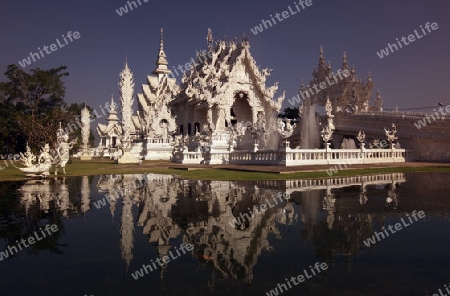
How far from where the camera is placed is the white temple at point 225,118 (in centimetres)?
2742

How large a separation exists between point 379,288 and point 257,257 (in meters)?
1.69

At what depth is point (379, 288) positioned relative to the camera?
12.5ft

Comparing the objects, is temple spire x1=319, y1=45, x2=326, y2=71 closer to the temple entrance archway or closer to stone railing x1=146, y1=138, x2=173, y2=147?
the temple entrance archway

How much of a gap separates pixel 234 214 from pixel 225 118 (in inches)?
1188

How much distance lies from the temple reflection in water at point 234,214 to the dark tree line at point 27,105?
3254 cm

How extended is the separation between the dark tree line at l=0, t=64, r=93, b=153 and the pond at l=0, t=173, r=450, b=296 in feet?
117

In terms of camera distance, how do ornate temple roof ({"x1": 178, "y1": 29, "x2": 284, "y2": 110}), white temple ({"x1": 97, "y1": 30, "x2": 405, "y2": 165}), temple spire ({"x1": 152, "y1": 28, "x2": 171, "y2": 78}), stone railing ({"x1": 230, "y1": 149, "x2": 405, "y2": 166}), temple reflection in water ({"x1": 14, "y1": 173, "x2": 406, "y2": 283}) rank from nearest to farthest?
temple reflection in water ({"x1": 14, "y1": 173, "x2": 406, "y2": 283}) < stone railing ({"x1": 230, "y1": 149, "x2": 405, "y2": 166}) < white temple ({"x1": 97, "y1": 30, "x2": 405, "y2": 165}) < ornate temple roof ({"x1": 178, "y1": 29, "x2": 284, "y2": 110}) < temple spire ({"x1": 152, "y1": 28, "x2": 171, "y2": 78})

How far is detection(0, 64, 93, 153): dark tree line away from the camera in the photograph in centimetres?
4197

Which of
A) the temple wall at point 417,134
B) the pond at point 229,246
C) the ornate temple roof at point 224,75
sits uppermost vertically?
the ornate temple roof at point 224,75

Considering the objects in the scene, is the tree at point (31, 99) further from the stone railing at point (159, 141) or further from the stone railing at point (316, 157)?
the stone railing at point (316, 157)

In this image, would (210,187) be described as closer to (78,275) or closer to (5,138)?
(78,275)

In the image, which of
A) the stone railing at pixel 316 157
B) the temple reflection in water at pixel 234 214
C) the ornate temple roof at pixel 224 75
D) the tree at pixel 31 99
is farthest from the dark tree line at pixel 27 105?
the temple reflection in water at pixel 234 214

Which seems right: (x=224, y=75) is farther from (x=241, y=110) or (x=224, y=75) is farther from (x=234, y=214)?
(x=234, y=214)

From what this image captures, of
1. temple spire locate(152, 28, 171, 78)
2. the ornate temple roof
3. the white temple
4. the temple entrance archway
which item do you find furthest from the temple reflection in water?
temple spire locate(152, 28, 171, 78)
